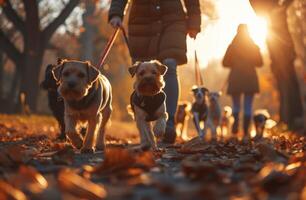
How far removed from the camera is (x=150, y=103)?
614 centimetres

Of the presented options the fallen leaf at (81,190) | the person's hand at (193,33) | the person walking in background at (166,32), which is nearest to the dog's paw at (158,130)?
the person walking in background at (166,32)

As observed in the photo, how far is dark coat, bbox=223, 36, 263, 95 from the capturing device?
12305 mm

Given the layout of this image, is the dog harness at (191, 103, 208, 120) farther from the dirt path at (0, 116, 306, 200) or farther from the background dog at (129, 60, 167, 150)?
the dirt path at (0, 116, 306, 200)

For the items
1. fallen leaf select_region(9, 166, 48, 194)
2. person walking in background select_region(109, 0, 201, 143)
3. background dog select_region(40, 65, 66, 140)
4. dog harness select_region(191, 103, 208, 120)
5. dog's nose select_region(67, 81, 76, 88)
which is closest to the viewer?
fallen leaf select_region(9, 166, 48, 194)

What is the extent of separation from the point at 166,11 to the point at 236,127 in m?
5.59

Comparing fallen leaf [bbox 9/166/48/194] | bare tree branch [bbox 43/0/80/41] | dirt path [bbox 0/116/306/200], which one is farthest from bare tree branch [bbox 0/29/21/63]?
fallen leaf [bbox 9/166/48/194]

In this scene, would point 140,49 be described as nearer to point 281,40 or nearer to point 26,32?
point 281,40

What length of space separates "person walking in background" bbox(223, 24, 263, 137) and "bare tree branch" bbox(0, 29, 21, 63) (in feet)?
34.7

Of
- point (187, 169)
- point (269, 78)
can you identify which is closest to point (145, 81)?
point (187, 169)

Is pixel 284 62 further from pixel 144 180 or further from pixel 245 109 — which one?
pixel 144 180

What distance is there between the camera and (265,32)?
15430 millimetres

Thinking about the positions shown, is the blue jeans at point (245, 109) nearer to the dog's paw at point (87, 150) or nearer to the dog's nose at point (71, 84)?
the dog's paw at point (87, 150)

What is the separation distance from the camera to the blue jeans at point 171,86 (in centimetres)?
762

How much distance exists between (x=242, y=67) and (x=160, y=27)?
5200 millimetres
